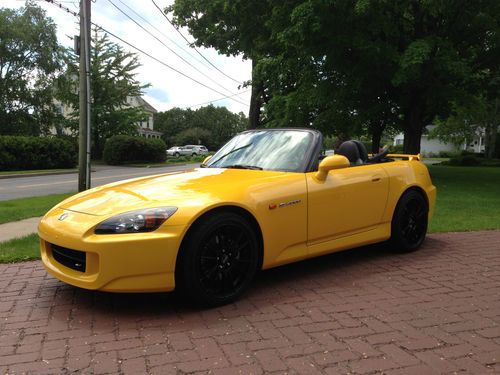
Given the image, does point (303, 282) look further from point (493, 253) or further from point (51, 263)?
point (493, 253)

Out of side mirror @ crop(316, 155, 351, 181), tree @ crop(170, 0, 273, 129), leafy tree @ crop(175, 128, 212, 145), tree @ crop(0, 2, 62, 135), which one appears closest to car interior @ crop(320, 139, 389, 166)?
side mirror @ crop(316, 155, 351, 181)

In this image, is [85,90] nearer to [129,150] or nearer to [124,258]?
[124,258]

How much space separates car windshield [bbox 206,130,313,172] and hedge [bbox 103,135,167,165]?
32621 mm

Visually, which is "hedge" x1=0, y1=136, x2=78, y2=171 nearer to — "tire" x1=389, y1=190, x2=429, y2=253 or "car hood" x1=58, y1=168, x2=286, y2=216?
"car hood" x1=58, y1=168, x2=286, y2=216

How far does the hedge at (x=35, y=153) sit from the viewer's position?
2662 centimetres

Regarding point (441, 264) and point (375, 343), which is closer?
point (375, 343)

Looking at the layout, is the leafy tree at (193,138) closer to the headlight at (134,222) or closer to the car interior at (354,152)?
the car interior at (354,152)

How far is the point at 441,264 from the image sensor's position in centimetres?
492

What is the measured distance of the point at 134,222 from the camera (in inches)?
133

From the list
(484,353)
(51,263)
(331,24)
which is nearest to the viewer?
(484,353)

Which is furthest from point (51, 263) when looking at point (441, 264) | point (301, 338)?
point (441, 264)

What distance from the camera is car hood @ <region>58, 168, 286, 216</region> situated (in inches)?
141

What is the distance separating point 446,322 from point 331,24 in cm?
1151

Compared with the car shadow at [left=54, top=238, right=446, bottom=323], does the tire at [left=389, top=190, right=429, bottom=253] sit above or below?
above
